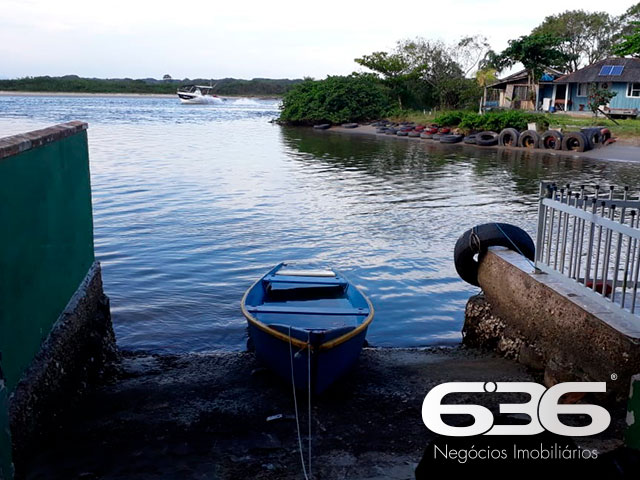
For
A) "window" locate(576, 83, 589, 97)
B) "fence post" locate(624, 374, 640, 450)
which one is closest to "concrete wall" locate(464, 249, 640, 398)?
"fence post" locate(624, 374, 640, 450)

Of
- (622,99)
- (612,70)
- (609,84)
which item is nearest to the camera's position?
(622,99)

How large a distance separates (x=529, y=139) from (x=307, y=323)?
113ft

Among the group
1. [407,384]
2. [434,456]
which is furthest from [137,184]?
[434,456]

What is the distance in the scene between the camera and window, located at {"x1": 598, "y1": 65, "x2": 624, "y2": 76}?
5341 cm

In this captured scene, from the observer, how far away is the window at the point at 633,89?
2053 inches

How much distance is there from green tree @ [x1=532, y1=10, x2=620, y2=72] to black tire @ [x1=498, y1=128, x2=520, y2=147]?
126 ft

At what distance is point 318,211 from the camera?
20.8 m

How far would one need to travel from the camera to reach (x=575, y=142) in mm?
37188

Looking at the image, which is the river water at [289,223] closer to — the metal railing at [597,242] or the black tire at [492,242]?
the black tire at [492,242]

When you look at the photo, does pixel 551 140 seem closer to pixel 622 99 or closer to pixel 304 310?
pixel 622 99

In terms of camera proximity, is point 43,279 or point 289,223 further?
point 289,223

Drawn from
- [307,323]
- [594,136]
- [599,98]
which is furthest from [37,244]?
[599,98]

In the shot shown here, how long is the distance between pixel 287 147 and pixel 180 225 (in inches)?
1063

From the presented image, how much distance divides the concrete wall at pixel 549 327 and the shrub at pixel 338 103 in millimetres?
55566
